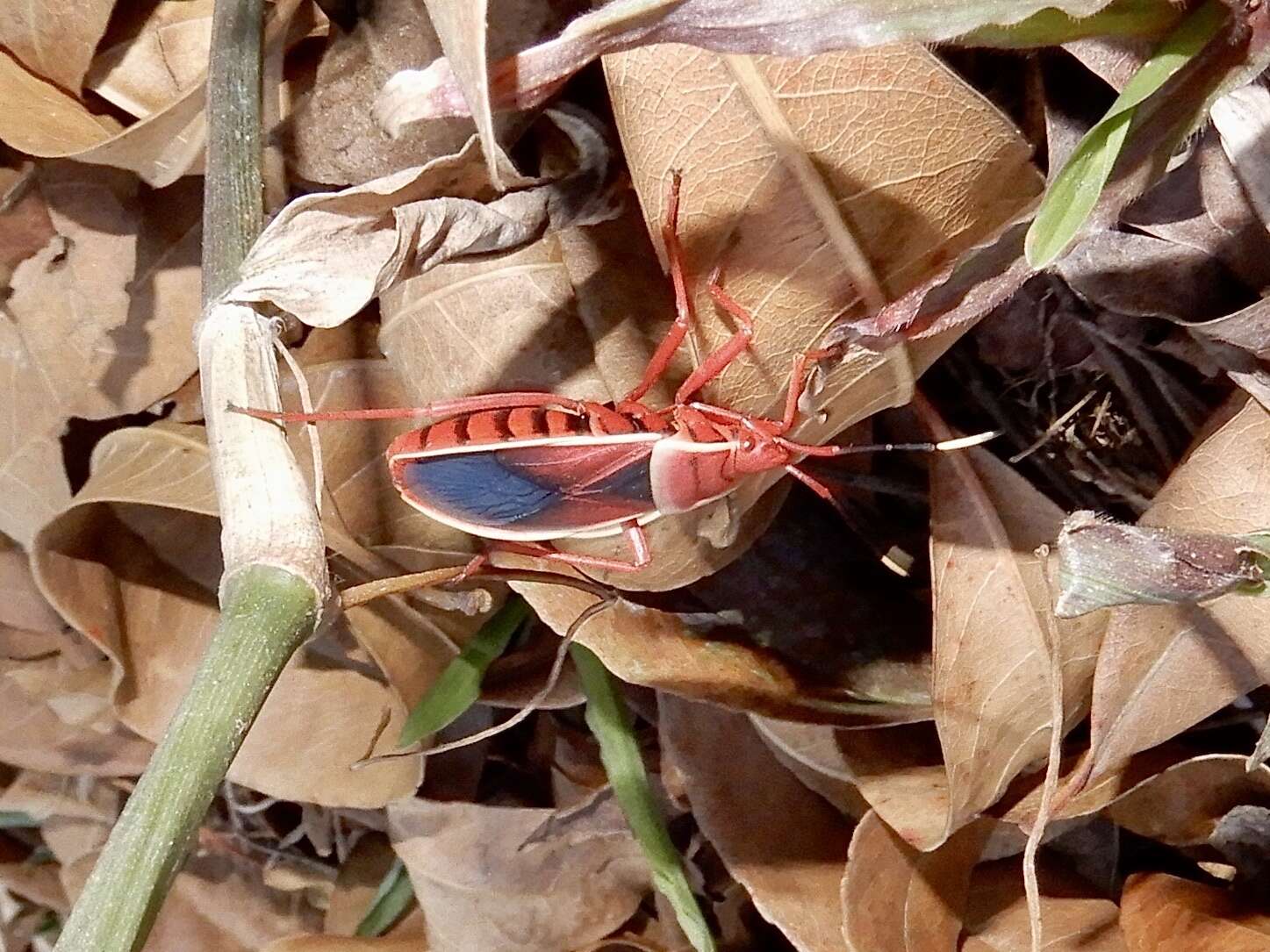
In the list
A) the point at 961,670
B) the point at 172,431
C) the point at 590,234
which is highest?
the point at 590,234

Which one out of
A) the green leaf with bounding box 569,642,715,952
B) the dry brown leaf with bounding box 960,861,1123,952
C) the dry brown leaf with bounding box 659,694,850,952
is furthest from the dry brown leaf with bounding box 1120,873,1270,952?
the green leaf with bounding box 569,642,715,952

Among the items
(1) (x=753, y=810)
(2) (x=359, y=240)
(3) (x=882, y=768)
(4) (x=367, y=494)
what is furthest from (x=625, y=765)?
(2) (x=359, y=240)

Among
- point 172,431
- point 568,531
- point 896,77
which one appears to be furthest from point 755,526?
point 172,431

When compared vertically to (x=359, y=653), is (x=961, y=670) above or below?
above

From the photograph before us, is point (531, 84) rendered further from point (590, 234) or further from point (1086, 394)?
point (1086, 394)

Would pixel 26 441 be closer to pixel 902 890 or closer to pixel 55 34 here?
pixel 55 34

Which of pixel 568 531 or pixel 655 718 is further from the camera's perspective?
pixel 655 718
